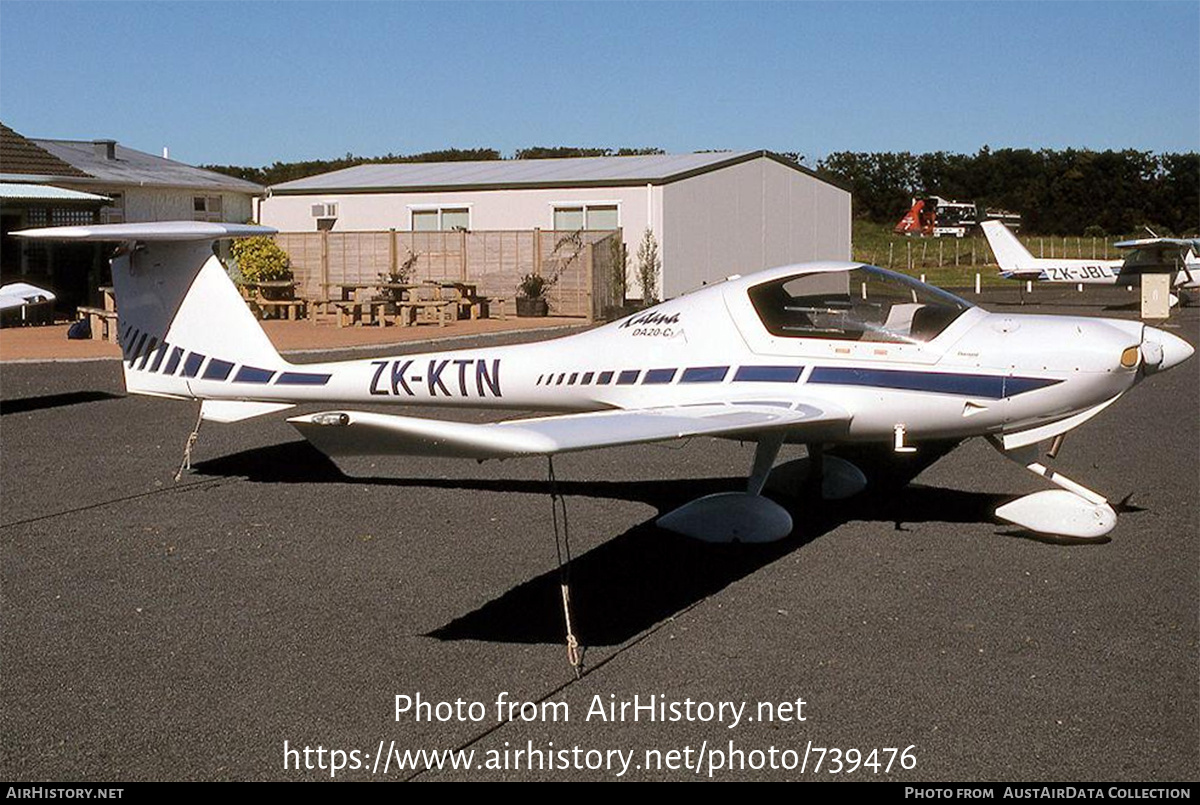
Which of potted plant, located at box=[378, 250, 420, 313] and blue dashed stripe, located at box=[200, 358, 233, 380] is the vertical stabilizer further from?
potted plant, located at box=[378, 250, 420, 313]

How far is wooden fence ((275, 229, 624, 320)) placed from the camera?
29547 millimetres

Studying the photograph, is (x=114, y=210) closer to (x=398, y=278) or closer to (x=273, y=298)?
(x=273, y=298)

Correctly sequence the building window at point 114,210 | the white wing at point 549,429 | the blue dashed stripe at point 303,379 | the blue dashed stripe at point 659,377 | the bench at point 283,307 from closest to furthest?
the white wing at point 549,429 → the blue dashed stripe at point 659,377 → the blue dashed stripe at point 303,379 → the bench at point 283,307 → the building window at point 114,210

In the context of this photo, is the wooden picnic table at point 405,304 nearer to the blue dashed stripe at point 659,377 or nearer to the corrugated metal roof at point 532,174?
the corrugated metal roof at point 532,174

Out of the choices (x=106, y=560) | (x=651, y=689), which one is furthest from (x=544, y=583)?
(x=106, y=560)

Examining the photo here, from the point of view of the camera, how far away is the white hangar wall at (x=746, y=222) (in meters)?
31.6

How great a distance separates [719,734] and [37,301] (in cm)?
1297

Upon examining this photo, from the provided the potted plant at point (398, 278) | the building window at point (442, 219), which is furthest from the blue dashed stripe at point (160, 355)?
the building window at point (442, 219)

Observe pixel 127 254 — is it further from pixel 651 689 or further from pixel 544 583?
pixel 651 689

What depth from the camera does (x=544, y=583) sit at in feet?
23.0

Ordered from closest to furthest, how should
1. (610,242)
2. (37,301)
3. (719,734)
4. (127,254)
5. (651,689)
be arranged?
(719,734) < (651,689) < (127,254) < (37,301) < (610,242)

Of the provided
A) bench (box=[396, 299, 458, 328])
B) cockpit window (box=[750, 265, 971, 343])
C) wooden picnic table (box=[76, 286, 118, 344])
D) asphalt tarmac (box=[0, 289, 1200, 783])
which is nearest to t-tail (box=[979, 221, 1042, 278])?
bench (box=[396, 299, 458, 328])

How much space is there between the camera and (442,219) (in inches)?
1335

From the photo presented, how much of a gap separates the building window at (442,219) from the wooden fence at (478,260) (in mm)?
2024
